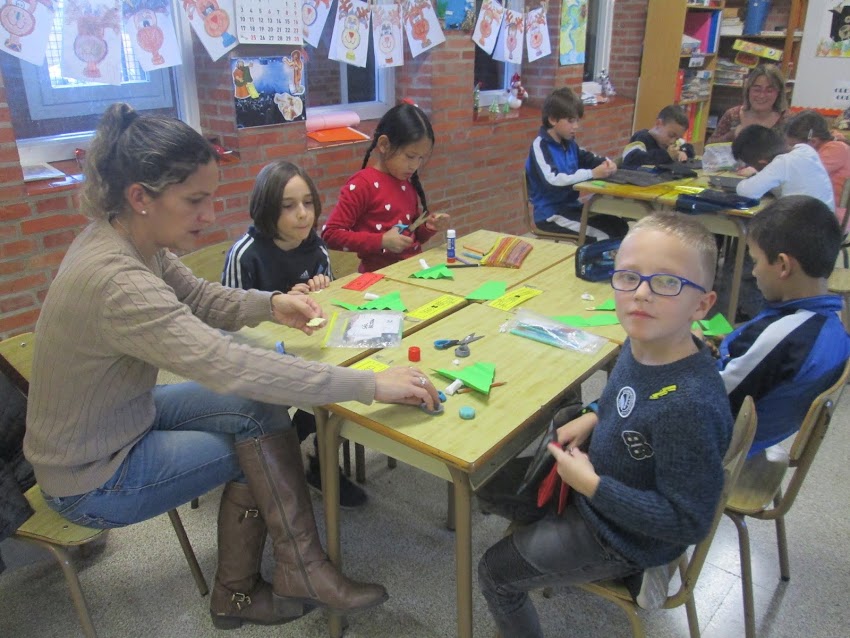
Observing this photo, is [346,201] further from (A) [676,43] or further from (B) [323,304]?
(A) [676,43]

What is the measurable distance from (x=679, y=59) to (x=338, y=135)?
3.47 meters

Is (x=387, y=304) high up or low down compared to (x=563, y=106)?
down

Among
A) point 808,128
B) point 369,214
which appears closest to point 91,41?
point 369,214

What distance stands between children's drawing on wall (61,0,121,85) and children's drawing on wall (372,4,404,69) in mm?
1451

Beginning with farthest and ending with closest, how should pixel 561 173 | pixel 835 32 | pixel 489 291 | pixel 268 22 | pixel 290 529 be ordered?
1. pixel 835 32
2. pixel 561 173
3. pixel 268 22
4. pixel 489 291
5. pixel 290 529

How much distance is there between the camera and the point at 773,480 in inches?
63.9

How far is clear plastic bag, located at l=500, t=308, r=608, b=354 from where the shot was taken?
1680mm

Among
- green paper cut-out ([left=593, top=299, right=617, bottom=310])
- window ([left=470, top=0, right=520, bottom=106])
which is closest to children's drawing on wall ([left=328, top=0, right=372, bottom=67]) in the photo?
window ([left=470, top=0, right=520, bottom=106])

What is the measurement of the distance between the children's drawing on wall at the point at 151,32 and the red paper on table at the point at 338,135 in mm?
902

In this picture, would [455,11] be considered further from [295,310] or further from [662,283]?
[662,283]

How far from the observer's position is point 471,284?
213cm

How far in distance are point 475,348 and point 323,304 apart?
536 mm

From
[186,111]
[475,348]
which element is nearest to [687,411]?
[475,348]

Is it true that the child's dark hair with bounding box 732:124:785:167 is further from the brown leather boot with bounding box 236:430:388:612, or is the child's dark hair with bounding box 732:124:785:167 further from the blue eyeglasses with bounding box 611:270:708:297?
the brown leather boot with bounding box 236:430:388:612
